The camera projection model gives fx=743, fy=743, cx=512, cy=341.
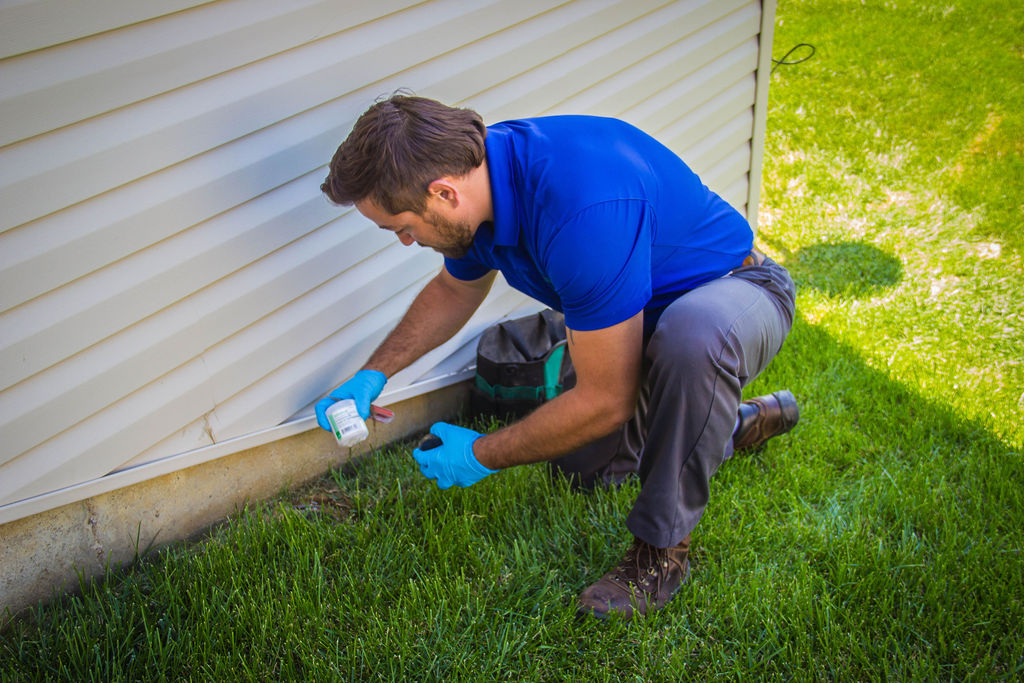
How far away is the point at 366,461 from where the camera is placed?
281 centimetres

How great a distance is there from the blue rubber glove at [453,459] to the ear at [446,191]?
0.66 meters

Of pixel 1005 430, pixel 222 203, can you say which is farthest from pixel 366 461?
pixel 1005 430

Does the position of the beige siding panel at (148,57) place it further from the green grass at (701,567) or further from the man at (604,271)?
the green grass at (701,567)

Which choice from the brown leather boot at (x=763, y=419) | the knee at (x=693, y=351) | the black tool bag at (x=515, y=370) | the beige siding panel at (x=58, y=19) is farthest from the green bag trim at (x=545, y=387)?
the beige siding panel at (x=58, y=19)

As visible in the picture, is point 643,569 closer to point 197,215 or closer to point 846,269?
point 197,215

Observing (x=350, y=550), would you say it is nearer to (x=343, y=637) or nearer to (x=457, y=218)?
(x=343, y=637)

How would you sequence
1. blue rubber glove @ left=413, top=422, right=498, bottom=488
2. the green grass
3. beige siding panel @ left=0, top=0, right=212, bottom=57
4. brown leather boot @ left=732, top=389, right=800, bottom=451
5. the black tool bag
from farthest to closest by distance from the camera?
1. the black tool bag
2. brown leather boot @ left=732, top=389, right=800, bottom=451
3. blue rubber glove @ left=413, top=422, right=498, bottom=488
4. the green grass
5. beige siding panel @ left=0, top=0, right=212, bottom=57

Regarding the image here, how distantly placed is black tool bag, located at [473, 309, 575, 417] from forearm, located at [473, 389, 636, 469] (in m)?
0.71

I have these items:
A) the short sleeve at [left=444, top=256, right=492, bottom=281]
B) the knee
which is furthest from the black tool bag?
the knee

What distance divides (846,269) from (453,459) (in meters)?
3.04

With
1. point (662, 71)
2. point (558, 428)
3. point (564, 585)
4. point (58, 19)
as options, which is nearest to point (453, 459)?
point (558, 428)

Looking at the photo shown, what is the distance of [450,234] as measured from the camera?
198 cm

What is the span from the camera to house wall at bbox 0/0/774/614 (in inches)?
70.4

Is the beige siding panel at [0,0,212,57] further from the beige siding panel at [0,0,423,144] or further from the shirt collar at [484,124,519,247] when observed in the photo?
the shirt collar at [484,124,519,247]
